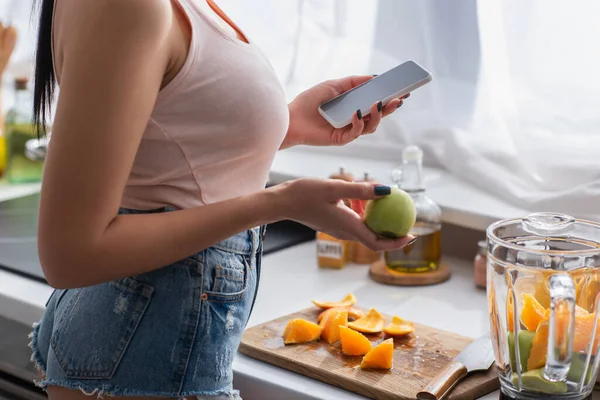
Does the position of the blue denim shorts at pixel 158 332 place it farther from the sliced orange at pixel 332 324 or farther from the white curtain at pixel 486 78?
the white curtain at pixel 486 78

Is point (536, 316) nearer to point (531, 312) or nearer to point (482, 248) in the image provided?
point (531, 312)

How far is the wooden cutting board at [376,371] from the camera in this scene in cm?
106

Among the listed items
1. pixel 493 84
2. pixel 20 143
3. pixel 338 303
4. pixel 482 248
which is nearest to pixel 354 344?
pixel 338 303

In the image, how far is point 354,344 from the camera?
115 centimetres

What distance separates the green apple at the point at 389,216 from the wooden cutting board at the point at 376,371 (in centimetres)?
21

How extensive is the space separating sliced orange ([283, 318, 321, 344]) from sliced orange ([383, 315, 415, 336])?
0.11m

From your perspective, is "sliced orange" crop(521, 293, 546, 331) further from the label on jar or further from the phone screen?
the label on jar

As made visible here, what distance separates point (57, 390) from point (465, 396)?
47 centimetres

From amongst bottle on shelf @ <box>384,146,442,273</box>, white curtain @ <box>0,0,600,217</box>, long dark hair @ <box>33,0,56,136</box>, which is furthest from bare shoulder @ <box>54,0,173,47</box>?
white curtain @ <box>0,0,600,217</box>

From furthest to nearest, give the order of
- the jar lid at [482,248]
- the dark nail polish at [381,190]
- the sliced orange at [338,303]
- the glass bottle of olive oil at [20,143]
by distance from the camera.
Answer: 1. the glass bottle of olive oil at [20,143]
2. the jar lid at [482,248]
3. the sliced orange at [338,303]
4. the dark nail polish at [381,190]

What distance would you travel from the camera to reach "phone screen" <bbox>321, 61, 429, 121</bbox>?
→ 3.38ft

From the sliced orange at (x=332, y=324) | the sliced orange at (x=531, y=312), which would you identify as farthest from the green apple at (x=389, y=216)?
the sliced orange at (x=332, y=324)

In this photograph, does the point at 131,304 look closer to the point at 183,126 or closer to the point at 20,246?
the point at 183,126

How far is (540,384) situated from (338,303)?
429 millimetres
